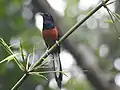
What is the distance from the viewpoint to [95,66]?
2.42m

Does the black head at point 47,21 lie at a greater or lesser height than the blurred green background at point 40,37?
greater

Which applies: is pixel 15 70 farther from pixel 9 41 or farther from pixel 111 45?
pixel 111 45

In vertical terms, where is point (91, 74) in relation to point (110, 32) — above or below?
above

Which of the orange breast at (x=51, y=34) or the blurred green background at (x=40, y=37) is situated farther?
the blurred green background at (x=40, y=37)

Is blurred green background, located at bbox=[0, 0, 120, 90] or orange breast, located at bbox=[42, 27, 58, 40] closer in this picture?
orange breast, located at bbox=[42, 27, 58, 40]

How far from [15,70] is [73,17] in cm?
124

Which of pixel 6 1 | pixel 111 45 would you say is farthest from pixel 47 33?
pixel 111 45

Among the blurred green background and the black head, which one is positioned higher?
Result: the black head

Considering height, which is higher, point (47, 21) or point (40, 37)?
point (47, 21)

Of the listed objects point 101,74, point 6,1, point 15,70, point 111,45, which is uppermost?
point 6,1

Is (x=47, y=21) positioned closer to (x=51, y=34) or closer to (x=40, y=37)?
(x=51, y=34)

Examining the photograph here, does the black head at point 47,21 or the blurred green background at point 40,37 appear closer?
the black head at point 47,21

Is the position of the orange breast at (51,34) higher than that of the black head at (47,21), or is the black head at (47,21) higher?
the black head at (47,21)

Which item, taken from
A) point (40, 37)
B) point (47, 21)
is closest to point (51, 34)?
point (47, 21)
